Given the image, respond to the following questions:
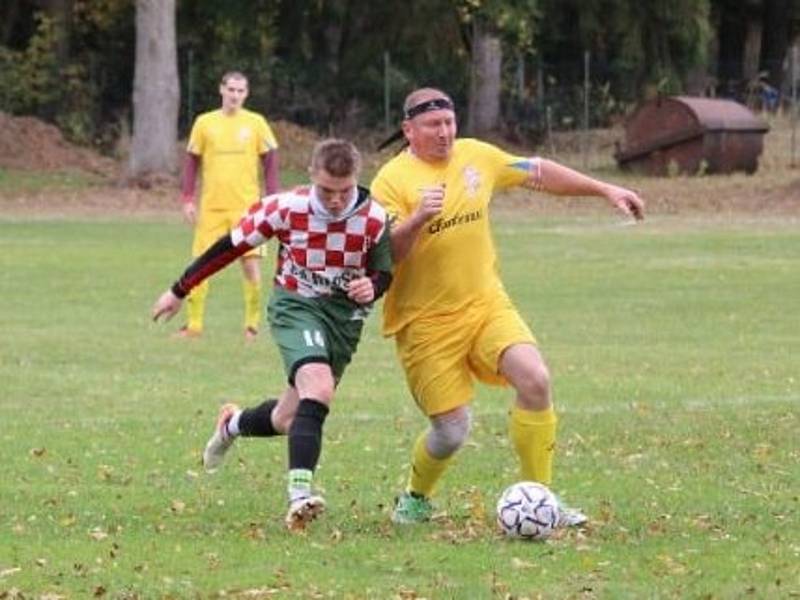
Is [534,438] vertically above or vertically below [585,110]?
above

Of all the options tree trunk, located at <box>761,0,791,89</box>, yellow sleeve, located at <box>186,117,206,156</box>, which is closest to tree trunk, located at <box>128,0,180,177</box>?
yellow sleeve, located at <box>186,117,206,156</box>

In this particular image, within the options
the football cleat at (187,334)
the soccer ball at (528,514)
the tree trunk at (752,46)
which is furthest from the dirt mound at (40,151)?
the soccer ball at (528,514)

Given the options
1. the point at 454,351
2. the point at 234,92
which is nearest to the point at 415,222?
the point at 454,351

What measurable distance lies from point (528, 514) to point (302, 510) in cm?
92

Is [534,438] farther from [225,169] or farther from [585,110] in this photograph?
[585,110]

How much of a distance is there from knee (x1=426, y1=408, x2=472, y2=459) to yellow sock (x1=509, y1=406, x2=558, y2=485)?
0.26 m

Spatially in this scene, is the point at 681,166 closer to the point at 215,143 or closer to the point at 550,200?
the point at 550,200

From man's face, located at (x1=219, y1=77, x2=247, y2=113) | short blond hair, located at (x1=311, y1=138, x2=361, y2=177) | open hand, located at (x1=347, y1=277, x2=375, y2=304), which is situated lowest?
open hand, located at (x1=347, y1=277, x2=375, y2=304)

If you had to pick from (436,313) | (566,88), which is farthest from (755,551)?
(566,88)

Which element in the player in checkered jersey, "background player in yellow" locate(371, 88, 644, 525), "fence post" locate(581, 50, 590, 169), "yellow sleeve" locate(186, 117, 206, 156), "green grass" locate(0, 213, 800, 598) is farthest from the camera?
"fence post" locate(581, 50, 590, 169)

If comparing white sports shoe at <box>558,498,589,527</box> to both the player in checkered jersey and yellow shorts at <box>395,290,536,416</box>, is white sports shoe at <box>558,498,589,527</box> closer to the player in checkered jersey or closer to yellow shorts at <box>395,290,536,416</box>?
yellow shorts at <box>395,290,536,416</box>

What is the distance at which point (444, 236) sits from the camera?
9.61 m

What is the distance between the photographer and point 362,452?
12039mm

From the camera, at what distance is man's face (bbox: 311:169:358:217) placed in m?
9.39
